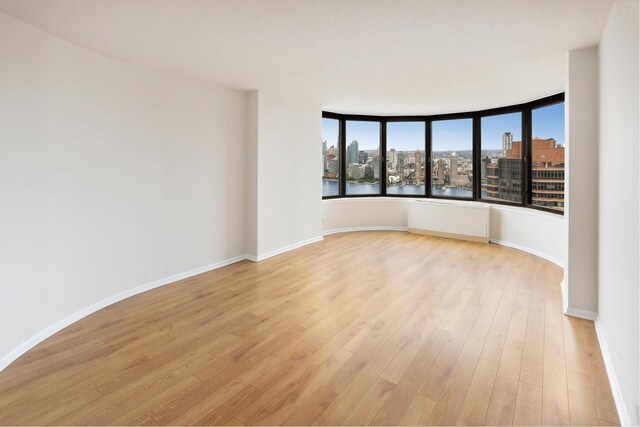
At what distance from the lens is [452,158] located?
7066mm

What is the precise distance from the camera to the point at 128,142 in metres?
3.57

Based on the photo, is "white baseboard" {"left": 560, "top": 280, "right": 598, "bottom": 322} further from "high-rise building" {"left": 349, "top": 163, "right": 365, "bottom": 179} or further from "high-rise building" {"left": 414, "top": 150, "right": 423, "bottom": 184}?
"high-rise building" {"left": 349, "top": 163, "right": 365, "bottom": 179}

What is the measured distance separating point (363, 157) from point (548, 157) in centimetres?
349

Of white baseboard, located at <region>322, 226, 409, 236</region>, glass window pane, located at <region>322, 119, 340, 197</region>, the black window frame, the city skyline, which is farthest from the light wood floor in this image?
glass window pane, located at <region>322, 119, 340, 197</region>

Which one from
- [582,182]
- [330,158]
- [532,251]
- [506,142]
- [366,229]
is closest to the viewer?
[582,182]

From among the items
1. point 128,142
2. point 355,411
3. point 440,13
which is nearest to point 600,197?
point 440,13

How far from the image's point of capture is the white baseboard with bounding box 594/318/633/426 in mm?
1775

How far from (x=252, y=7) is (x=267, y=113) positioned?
8.78ft

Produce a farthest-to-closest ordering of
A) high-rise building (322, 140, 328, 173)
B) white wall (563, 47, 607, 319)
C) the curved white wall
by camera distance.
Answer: high-rise building (322, 140, 328, 173) < the curved white wall < white wall (563, 47, 607, 319)

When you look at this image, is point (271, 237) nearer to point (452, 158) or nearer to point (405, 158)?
point (405, 158)

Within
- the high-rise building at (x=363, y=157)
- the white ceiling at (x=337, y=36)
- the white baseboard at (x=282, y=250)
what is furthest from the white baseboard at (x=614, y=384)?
the high-rise building at (x=363, y=157)

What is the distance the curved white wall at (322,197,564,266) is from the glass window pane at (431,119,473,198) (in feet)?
2.55

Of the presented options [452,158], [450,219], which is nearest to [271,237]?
[450,219]

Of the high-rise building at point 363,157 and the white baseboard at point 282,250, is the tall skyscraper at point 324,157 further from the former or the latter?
the white baseboard at point 282,250
